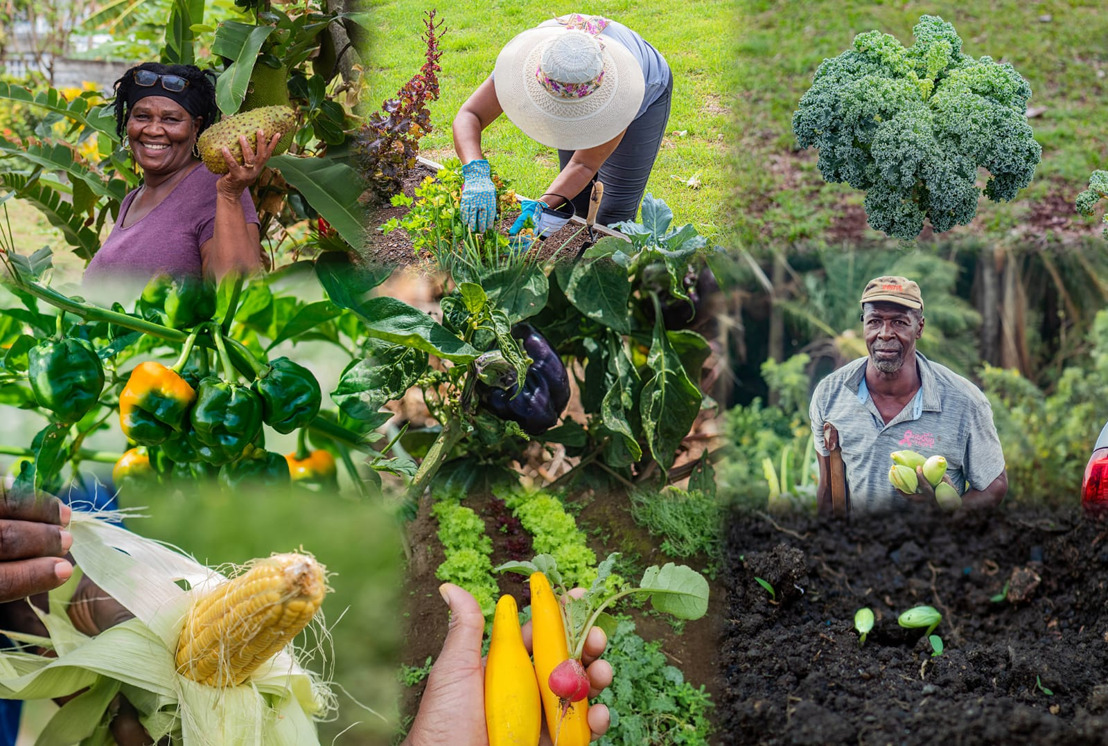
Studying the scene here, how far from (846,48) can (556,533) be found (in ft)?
7.72

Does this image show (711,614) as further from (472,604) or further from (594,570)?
(472,604)

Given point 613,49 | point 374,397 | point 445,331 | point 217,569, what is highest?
point 613,49

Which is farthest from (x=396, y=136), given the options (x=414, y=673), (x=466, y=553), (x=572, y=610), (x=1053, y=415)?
(x=1053, y=415)

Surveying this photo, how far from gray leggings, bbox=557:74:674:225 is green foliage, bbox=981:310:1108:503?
1213 mm

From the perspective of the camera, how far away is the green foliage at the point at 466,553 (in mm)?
1747

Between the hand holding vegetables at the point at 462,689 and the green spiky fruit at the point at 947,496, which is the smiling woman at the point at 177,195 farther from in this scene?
the green spiky fruit at the point at 947,496

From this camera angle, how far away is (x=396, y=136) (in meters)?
1.64

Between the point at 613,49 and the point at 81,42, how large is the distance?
3.82 meters

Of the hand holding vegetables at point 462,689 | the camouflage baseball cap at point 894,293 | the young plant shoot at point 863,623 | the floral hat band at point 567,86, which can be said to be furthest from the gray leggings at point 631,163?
the young plant shoot at point 863,623

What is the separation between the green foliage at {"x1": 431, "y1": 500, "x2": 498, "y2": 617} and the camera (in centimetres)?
175

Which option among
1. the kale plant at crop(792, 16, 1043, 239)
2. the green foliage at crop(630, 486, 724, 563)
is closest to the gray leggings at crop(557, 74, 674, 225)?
the kale plant at crop(792, 16, 1043, 239)

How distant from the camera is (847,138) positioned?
64.1 inches

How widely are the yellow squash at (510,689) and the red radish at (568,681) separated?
8 cm

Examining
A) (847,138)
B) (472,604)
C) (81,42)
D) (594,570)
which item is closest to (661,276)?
(847,138)
